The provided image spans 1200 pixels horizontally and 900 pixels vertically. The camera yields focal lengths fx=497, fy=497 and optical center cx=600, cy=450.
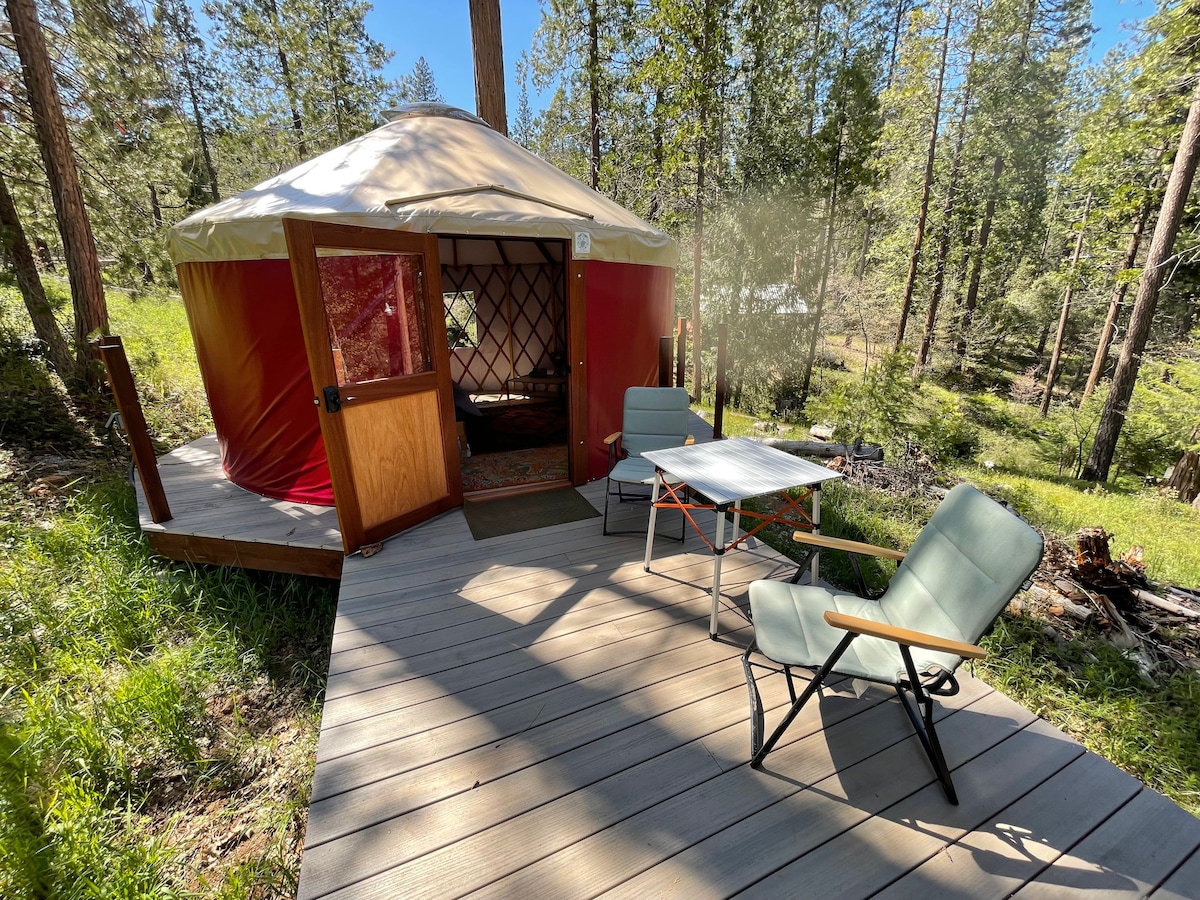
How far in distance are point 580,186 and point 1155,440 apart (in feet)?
35.3

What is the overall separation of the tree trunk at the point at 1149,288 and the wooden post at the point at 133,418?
10.1 metres

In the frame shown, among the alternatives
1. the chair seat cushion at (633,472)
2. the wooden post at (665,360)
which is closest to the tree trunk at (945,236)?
the wooden post at (665,360)

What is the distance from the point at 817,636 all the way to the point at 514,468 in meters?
2.97

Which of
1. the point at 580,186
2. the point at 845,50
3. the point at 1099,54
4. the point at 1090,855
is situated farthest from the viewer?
the point at 1099,54

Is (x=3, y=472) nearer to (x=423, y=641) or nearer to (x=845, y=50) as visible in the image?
(x=423, y=641)

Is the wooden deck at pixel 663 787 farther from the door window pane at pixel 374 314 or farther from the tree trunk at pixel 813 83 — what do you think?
the tree trunk at pixel 813 83

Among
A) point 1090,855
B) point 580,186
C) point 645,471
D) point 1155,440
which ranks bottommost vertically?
point 1155,440

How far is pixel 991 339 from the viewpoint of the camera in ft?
48.4

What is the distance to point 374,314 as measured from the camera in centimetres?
280

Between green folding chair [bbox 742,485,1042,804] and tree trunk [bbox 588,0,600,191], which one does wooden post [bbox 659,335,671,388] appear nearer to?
green folding chair [bbox 742,485,1042,804]

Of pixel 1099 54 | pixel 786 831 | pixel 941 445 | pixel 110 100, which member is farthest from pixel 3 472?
pixel 1099 54

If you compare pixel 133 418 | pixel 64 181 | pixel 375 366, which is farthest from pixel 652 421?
pixel 64 181

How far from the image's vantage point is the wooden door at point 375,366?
2447mm

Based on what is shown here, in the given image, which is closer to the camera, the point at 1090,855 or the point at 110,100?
the point at 1090,855
